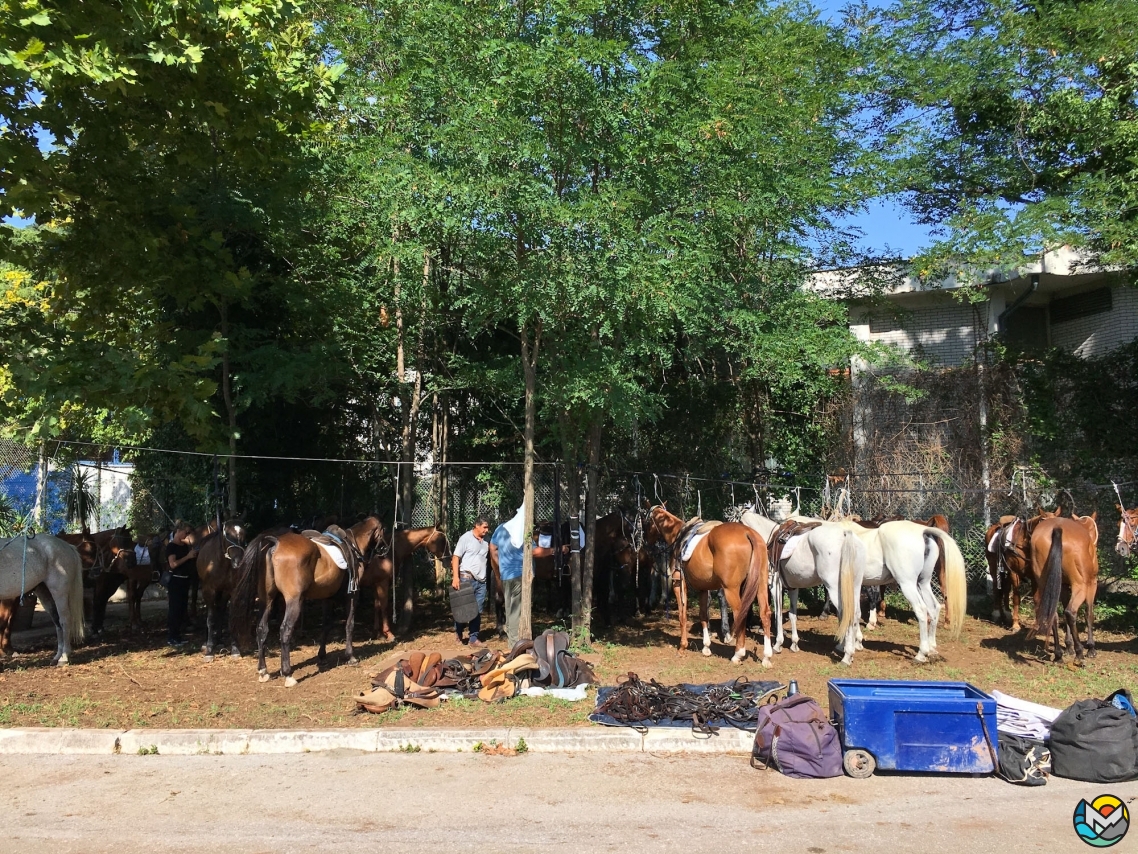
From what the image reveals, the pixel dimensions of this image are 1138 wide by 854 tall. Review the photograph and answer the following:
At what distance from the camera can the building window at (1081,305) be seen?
1861 centimetres

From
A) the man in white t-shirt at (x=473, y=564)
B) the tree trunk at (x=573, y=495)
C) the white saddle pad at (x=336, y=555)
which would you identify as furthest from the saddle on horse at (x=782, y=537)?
the white saddle pad at (x=336, y=555)

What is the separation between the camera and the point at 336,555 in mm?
11008

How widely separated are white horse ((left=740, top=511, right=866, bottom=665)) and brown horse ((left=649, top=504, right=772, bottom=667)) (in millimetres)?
753

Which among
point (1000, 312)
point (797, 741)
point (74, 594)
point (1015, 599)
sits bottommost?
point (797, 741)

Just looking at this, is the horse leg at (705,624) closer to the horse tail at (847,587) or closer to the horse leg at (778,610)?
the horse leg at (778,610)

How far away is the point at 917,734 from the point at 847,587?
4062 mm

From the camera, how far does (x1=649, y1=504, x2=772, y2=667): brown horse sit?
432 inches

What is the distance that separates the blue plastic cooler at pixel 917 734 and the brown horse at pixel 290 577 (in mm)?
6294

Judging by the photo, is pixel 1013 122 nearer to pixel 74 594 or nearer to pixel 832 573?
pixel 832 573

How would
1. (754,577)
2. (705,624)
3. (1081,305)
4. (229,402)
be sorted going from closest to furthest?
(754,577)
(705,624)
(229,402)
(1081,305)

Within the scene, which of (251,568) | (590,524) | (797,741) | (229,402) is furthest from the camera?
(229,402)

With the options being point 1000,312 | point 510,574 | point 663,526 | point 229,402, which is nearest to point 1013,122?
point 1000,312

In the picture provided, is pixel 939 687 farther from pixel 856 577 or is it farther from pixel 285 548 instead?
pixel 285 548

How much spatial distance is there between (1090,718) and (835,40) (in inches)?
560
